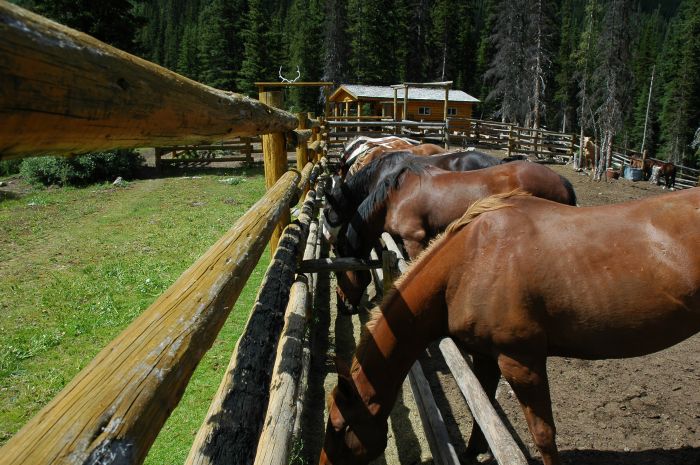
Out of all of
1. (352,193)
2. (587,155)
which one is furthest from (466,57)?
(352,193)

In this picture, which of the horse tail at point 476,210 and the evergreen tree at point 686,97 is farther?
the evergreen tree at point 686,97

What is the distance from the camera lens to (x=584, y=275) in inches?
99.7

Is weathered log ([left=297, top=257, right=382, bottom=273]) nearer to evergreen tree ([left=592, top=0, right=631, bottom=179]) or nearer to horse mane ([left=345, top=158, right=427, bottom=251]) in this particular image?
horse mane ([left=345, top=158, right=427, bottom=251])

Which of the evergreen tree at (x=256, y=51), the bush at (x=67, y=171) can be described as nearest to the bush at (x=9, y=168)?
the bush at (x=67, y=171)

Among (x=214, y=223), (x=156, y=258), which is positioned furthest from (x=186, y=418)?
(x=214, y=223)

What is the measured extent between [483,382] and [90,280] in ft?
17.9

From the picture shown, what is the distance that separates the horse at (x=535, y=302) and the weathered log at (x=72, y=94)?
1.98m

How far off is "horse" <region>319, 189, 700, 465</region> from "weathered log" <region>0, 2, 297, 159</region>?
1.98m

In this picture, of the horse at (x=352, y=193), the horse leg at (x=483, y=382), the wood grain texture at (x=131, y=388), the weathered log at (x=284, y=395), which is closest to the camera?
the wood grain texture at (x=131, y=388)

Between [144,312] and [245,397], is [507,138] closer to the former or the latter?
[245,397]

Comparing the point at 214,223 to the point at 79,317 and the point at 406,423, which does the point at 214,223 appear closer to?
the point at 79,317

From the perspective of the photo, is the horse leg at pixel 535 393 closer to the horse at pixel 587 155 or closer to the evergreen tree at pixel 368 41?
the horse at pixel 587 155

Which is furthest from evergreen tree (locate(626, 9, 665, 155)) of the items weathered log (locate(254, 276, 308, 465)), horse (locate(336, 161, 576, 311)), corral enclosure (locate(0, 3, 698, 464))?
corral enclosure (locate(0, 3, 698, 464))

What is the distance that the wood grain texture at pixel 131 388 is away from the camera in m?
0.68
